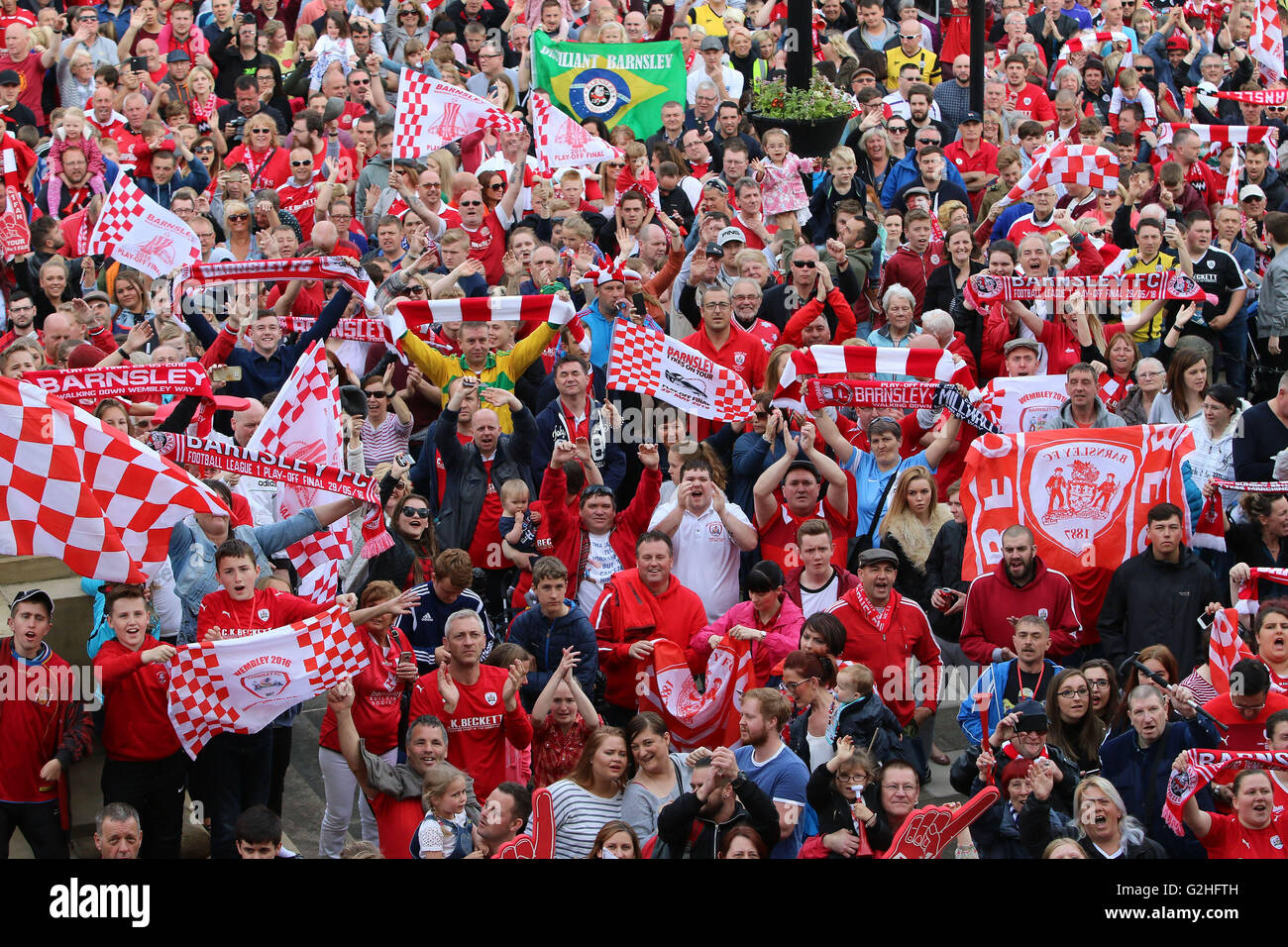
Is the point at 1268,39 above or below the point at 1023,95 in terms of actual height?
above

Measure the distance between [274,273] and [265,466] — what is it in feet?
7.84

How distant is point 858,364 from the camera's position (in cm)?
1115

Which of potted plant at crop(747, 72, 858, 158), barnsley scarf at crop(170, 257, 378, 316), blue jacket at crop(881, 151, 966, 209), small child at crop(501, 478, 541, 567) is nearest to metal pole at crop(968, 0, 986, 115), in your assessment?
potted plant at crop(747, 72, 858, 158)

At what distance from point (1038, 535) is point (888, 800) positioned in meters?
2.92

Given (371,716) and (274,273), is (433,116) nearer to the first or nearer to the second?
(274,273)

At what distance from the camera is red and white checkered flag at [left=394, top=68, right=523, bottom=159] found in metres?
15.2

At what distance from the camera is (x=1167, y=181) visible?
49.4ft

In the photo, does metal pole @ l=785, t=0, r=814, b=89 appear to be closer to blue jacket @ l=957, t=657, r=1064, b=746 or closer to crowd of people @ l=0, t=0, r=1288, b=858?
crowd of people @ l=0, t=0, r=1288, b=858

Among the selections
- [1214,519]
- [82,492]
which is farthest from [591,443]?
[1214,519]

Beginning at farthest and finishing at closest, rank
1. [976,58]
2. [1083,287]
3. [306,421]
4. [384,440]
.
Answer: [976,58] < [1083,287] < [384,440] < [306,421]

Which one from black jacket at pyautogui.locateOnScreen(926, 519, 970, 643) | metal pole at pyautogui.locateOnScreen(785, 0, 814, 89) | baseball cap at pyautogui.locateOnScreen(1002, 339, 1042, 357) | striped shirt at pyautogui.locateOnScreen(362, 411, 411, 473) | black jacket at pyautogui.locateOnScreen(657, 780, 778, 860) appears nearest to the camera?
black jacket at pyautogui.locateOnScreen(657, 780, 778, 860)

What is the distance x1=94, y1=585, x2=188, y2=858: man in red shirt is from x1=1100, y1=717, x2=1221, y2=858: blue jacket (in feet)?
14.0

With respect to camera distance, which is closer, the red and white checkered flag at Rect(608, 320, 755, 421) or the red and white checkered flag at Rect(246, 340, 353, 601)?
the red and white checkered flag at Rect(246, 340, 353, 601)

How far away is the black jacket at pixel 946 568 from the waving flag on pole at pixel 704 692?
53.7 inches
